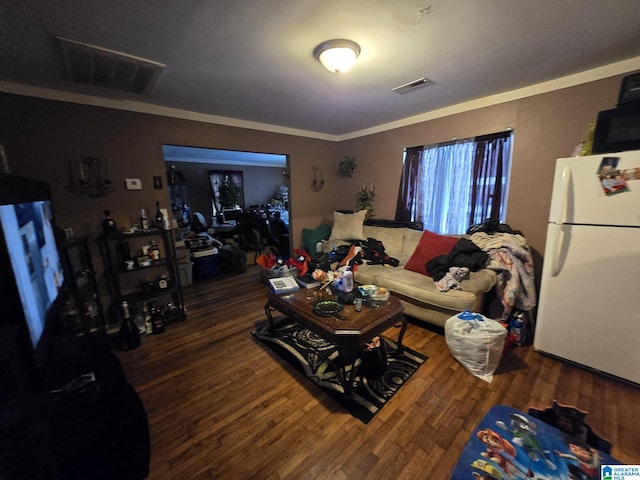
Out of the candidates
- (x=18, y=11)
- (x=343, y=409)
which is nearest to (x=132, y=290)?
(x=18, y=11)

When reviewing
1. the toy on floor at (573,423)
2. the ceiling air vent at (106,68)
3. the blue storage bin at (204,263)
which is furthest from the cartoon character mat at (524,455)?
the blue storage bin at (204,263)

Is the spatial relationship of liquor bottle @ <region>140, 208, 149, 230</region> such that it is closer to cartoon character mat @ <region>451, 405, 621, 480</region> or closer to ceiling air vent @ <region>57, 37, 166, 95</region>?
ceiling air vent @ <region>57, 37, 166, 95</region>

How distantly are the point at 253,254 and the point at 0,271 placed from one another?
3.83 metres

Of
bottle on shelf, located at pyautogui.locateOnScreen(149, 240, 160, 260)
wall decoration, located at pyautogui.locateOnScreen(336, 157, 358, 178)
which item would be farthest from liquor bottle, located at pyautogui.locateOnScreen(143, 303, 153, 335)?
wall decoration, located at pyautogui.locateOnScreen(336, 157, 358, 178)

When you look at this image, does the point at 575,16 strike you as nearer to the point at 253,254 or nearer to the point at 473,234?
the point at 473,234

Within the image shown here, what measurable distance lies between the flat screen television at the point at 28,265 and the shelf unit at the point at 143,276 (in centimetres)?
92

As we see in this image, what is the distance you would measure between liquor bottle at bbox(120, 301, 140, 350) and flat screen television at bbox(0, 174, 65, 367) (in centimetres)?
68

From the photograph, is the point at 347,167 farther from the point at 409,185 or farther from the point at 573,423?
the point at 573,423

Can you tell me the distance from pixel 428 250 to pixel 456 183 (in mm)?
963

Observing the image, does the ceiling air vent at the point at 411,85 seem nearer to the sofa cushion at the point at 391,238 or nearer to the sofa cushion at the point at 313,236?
the sofa cushion at the point at 391,238

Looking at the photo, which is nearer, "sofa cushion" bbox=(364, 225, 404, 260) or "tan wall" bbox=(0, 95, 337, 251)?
"tan wall" bbox=(0, 95, 337, 251)

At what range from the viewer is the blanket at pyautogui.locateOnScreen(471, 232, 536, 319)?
2068mm

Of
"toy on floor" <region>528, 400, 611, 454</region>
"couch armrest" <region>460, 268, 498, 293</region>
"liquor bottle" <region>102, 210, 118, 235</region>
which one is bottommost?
"toy on floor" <region>528, 400, 611, 454</region>

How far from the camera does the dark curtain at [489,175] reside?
8.36 ft
